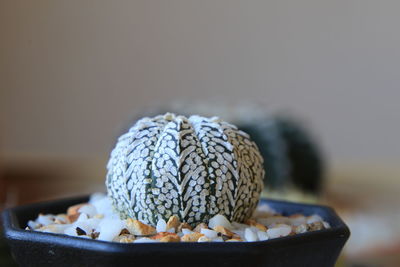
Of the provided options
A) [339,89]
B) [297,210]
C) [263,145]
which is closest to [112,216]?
[297,210]

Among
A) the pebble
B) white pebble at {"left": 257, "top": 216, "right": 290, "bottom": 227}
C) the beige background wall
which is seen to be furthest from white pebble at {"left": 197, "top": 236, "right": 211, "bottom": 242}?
the beige background wall

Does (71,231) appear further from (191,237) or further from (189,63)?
(189,63)

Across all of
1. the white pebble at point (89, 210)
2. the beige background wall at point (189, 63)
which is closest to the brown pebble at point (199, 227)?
the white pebble at point (89, 210)

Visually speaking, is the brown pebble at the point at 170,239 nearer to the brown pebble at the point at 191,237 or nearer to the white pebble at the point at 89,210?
the brown pebble at the point at 191,237

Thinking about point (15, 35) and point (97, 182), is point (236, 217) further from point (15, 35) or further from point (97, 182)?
point (15, 35)

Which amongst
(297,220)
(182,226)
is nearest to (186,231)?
(182,226)

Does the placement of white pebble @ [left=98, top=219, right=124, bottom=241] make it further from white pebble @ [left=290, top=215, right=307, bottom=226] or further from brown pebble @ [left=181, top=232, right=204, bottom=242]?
white pebble @ [left=290, top=215, right=307, bottom=226]
